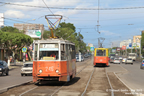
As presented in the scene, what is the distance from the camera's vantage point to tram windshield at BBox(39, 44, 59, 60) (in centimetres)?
1473

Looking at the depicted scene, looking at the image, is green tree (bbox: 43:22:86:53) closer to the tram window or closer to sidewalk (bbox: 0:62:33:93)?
sidewalk (bbox: 0:62:33:93)

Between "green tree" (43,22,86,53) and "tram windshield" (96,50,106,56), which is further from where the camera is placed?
"green tree" (43,22,86,53)

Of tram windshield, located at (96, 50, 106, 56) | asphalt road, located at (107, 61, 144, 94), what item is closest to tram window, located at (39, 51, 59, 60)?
asphalt road, located at (107, 61, 144, 94)

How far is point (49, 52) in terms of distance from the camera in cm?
1476

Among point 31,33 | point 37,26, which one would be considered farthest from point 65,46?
point 37,26

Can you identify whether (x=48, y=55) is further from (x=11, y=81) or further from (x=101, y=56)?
(x=101, y=56)

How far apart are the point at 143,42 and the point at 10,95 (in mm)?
100531

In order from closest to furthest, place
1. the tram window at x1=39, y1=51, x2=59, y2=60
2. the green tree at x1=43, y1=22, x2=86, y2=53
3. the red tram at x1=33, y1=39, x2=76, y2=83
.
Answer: the red tram at x1=33, y1=39, x2=76, y2=83
the tram window at x1=39, y1=51, x2=59, y2=60
the green tree at x1=43, y1=22, x2=86, y2=53

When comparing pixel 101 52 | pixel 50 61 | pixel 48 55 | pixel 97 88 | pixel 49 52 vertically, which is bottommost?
pixel 97 88

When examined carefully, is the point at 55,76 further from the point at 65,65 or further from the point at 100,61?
the point at 100,61

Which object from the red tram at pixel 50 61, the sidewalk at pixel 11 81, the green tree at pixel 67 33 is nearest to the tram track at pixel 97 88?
the red tram at pixel 50 61

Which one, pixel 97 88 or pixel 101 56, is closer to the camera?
pixel 97 88

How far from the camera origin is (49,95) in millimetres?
11125

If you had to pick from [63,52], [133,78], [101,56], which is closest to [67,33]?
[101,56]
